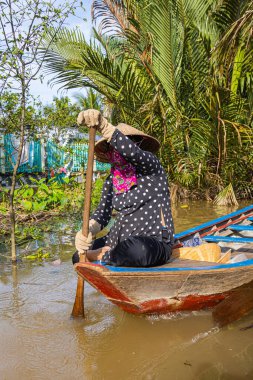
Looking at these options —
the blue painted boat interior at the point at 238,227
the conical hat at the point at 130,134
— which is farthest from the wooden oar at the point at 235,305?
the blue painted boat interior at the point at 238,227

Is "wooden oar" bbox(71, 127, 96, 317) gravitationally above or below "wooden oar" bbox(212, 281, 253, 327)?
above

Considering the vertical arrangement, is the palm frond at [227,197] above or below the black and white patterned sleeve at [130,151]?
below

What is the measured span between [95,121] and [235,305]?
1.57m

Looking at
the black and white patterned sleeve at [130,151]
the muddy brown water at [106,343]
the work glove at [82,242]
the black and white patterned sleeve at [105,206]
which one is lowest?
the muddy brown water at [106,343]

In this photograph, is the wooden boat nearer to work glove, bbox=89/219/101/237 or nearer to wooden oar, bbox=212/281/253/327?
wooden oar, bbox=212/281/253/327

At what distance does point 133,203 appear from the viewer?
3.04 meters

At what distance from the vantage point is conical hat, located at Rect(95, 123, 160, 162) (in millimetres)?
3137

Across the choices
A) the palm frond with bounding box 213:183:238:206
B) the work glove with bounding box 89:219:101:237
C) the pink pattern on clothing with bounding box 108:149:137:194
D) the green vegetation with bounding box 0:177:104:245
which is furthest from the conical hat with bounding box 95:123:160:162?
the palm frond with bounding box 213:183:238:206

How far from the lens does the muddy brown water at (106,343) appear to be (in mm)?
2450

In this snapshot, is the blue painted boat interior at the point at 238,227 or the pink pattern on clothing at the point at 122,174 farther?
the blue painted boat interior at the point at 238,227

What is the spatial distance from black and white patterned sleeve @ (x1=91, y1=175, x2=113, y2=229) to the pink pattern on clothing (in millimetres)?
270

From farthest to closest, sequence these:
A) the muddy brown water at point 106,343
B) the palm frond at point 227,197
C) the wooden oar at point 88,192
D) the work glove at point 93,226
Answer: the palm frond at point 227,197 → the work glove at point 93,226 → the wooden oar at point 88,192 → the muddy brown water at point 106,343

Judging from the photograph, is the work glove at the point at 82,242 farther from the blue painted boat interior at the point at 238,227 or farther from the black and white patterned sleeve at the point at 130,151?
the blue painted boat interior at the point at 238,227

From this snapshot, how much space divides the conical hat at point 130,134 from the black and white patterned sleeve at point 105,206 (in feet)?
0.70
